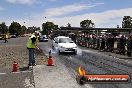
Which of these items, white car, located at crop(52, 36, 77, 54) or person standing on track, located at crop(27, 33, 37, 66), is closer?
person standing on track, located at crop(27, 33, 37, 66)

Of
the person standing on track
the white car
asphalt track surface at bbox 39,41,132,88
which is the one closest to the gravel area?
the person standing on track

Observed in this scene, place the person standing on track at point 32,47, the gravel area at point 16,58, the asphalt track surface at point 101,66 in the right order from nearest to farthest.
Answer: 1. the asphalt track surface at point 101,66
2. the person standing on track at point 32,47
3. the gravel area at point 16,58

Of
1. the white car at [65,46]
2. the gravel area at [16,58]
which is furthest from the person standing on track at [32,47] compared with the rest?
the white car at [65,46]

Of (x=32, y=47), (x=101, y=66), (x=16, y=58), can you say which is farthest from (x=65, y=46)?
(x=32, y=47)

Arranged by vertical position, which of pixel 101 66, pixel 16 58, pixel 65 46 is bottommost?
pixel 16 58

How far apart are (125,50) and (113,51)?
4196 millimetres

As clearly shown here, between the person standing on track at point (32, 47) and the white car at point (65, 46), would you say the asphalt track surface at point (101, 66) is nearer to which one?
the person standing on track at point (32, 47)

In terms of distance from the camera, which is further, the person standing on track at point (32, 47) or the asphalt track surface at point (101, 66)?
the person standing on track at point (32, 47)

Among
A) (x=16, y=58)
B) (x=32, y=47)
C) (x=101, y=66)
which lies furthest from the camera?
(x=16, y=58)

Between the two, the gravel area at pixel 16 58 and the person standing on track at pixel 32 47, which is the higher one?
the person standing on track at pixel 32 47

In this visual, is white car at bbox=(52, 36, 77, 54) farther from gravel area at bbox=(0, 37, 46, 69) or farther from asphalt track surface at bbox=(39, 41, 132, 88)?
asphalt track surface at bbox=(39, 41, 132, 88)

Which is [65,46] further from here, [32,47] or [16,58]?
[32,47]

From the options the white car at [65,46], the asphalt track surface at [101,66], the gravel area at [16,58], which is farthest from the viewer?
the white car at [65,46]

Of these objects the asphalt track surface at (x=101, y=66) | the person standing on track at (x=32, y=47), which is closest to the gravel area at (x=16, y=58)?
the person standing on track at (x=32, y=47)
